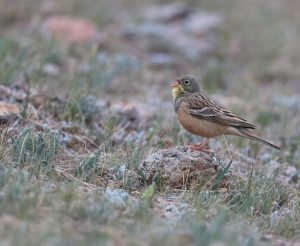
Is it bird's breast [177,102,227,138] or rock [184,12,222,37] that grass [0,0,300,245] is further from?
bird's breast [177,102,227,138]

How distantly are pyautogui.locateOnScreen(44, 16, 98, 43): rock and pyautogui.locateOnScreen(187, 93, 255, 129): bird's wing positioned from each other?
4.70m

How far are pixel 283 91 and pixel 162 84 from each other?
2.01m

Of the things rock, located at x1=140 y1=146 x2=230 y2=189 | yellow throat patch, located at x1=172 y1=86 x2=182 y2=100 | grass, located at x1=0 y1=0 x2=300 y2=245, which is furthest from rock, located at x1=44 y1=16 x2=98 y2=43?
rock, located at x1=140 y1=146 x2=230 y2=189

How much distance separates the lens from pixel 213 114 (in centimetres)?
701

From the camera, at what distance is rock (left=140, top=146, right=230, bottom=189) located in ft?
20.3

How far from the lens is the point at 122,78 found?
34.6 feet

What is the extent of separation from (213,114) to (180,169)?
98 cm

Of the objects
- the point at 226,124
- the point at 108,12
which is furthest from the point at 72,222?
the point at 108,12

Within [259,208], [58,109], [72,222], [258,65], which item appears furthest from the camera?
[258,65]

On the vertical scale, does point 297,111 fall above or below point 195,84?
below

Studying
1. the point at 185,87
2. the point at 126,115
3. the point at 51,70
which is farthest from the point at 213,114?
the point at 51,70

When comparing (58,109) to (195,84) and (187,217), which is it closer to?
(195,84)

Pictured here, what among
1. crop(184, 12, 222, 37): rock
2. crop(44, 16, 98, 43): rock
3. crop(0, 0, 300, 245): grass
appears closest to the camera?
crop(0, 0, 300, 245): grass

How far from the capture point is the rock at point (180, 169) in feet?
20.3
